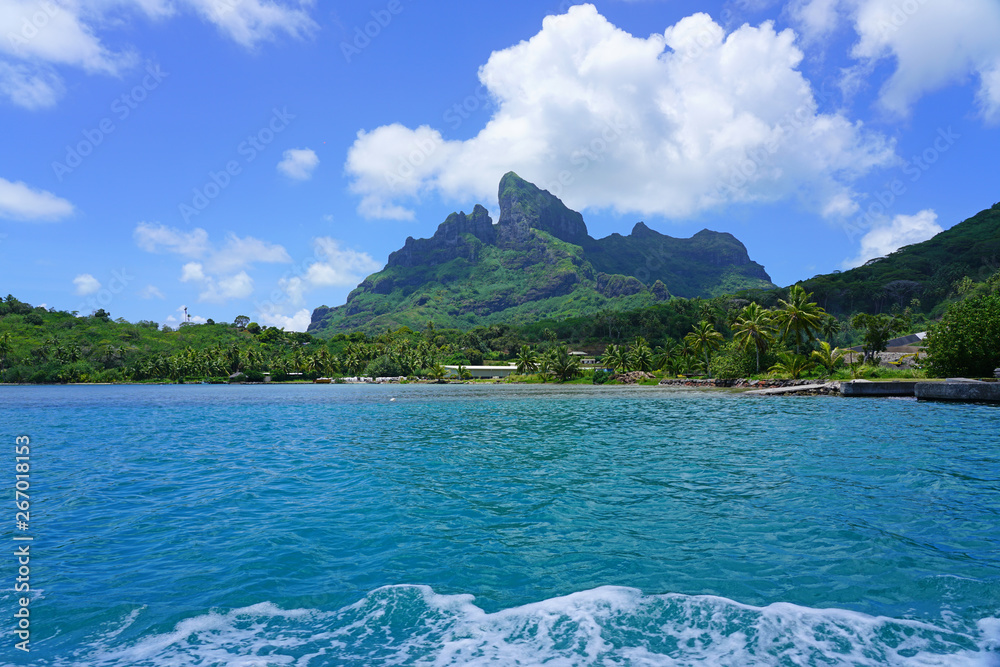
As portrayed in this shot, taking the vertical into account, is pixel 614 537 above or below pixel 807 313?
below

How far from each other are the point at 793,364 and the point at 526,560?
7355 centimetres

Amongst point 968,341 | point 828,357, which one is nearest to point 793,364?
point 828,357

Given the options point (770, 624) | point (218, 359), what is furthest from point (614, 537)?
point (218, 359)

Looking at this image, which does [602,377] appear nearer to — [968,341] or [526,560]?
[968,341]

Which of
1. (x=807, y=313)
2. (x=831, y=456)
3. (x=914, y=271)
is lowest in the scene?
(x=831, y=456)

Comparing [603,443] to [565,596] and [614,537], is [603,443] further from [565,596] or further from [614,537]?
[565,596]

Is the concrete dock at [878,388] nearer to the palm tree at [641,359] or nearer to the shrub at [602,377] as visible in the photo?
the shrub at [602,377]

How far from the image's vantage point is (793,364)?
69125mm

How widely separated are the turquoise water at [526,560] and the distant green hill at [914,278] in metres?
161

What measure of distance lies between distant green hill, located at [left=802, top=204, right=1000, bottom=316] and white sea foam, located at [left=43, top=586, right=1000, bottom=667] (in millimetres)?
167202

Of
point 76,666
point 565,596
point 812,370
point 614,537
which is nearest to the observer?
point 76,666

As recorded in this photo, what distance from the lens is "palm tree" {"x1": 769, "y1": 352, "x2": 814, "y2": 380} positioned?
69.1m

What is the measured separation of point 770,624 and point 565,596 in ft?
8.33

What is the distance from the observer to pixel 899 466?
1479 centimetres
